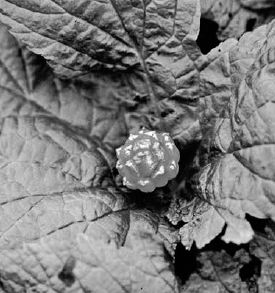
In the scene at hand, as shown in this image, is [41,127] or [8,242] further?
[41,127]

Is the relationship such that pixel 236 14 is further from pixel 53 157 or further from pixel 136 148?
pixel 53 157

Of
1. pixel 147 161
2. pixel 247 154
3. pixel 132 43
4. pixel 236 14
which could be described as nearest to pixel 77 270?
pixel 147 161

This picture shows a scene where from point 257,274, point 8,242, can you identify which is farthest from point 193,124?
point 8,242

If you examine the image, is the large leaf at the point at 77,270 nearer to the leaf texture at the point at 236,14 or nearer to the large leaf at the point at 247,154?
the large leaf at the point at 247,154

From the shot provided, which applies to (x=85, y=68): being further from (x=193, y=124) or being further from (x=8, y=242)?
(x=8, y=242)

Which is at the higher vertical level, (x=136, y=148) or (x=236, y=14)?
(x=236, y=14)
